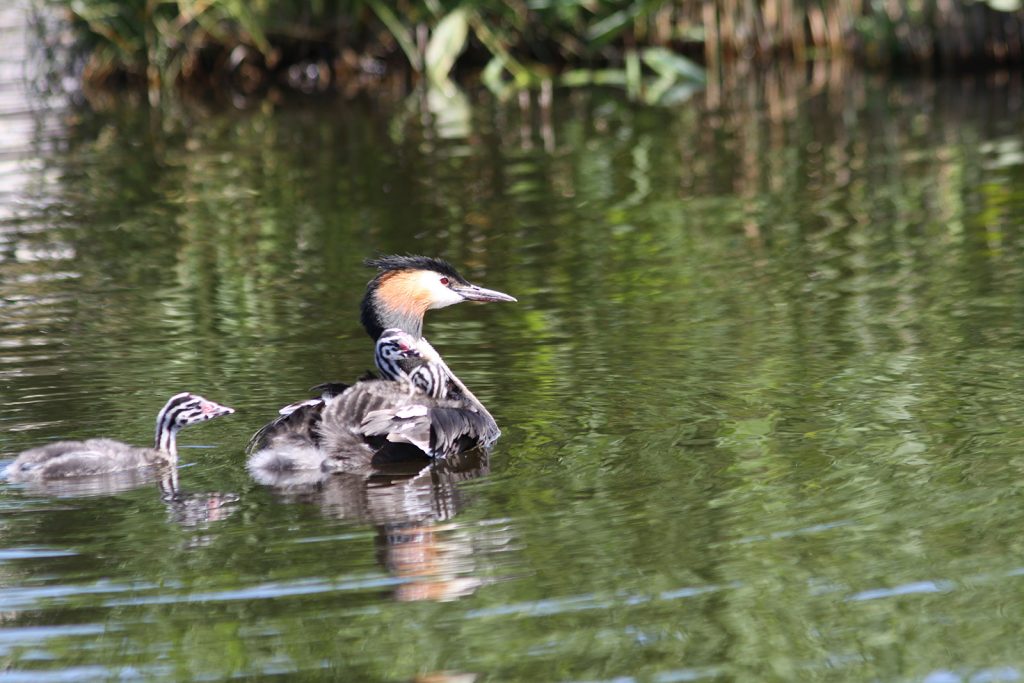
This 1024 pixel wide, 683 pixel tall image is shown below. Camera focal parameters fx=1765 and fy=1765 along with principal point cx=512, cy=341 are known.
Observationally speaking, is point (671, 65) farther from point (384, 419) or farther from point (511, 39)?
point (384, 419)

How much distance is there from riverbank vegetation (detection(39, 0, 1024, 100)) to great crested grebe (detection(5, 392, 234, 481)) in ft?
39.0

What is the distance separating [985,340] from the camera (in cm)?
767

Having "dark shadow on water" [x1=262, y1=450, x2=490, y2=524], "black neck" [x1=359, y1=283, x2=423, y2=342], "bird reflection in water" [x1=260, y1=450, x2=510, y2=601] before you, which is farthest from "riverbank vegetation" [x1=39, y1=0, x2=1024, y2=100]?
"bird reflection in water" [x1=260, y1=450, x2=510, y2=601]

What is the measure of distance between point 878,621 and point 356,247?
22.8ft

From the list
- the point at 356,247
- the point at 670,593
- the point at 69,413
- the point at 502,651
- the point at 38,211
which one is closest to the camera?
the point at 502,651

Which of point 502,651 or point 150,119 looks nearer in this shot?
point 502,651

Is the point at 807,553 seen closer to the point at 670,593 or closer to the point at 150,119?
the point at 670,593

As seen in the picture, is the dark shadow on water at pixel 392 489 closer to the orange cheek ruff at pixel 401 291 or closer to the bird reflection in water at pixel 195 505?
the bird reflection in water at pixel 195 505

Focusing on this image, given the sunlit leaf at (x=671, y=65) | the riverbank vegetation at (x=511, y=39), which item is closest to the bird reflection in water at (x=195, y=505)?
the riverbank vegetation at (x=511, y=39)

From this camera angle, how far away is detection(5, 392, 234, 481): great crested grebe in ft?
19.9

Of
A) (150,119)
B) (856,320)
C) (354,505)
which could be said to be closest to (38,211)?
(150,119)

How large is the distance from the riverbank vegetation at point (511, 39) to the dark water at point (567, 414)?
433 cm

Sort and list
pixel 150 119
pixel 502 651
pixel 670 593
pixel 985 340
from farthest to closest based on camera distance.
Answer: pixel 150 119 → pixel 985 340 → pixel 670 593 → pixel 502 651

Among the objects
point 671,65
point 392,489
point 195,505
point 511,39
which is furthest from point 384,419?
point 511,39
